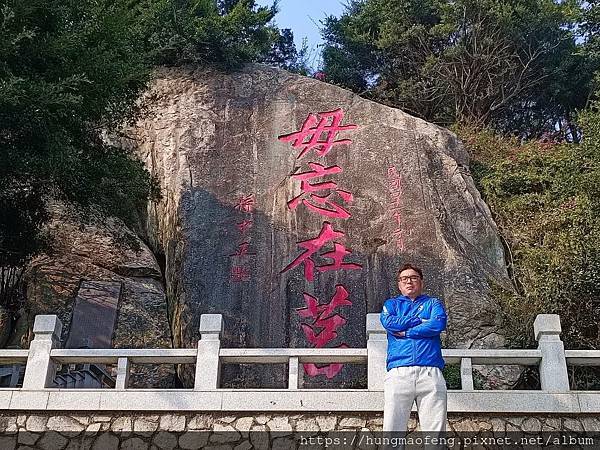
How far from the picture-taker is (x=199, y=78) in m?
10.9

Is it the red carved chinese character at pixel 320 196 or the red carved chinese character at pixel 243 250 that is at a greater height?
the red carved chinese character at pixel 320 196

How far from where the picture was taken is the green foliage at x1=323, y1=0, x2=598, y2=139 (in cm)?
1346

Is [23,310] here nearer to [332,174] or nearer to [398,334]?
[332,174]

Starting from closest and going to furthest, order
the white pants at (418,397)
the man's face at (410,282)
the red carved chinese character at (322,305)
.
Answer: the white pants at (418,397)
the man's face at (410,282)
the red carved chinese character at (322,305)

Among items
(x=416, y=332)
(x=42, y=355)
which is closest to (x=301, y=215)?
(x=42, y=355)

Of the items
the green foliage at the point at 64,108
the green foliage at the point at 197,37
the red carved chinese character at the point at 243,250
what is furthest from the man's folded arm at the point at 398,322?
the green foliage at the point at 197,37

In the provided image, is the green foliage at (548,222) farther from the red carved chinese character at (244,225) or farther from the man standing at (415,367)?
the man standing at (415,367)

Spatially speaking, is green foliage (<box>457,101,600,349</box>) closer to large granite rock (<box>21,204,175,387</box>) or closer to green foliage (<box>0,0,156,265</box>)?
large granite rock (<box>21,204,175,387</box>)

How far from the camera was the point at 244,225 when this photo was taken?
8.56 m

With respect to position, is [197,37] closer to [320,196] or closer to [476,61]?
[320,196]

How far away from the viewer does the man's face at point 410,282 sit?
4078mm

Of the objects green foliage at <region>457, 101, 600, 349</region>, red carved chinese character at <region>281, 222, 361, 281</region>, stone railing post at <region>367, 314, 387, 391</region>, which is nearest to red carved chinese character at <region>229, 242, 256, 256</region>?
red carved chinese character at <region>281, 222, 361, 281</region>

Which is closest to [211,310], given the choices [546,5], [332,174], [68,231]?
[332,174]

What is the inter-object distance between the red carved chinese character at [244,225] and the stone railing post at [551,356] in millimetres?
4173
